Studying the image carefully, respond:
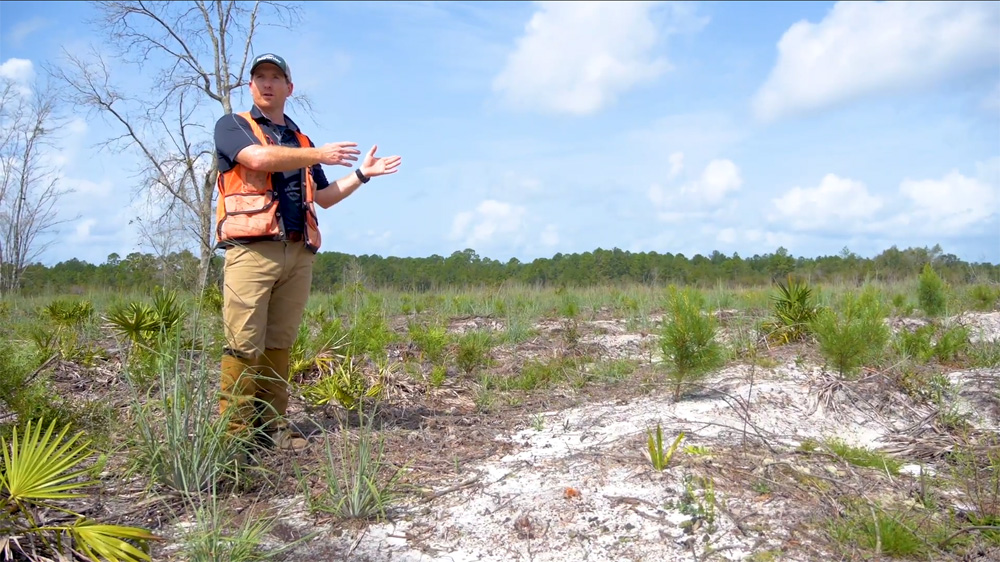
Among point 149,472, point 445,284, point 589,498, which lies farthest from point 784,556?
point 445,284

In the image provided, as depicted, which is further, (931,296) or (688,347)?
(931,296)

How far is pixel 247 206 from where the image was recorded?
11.1 feet

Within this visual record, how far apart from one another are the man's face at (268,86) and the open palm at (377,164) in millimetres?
529

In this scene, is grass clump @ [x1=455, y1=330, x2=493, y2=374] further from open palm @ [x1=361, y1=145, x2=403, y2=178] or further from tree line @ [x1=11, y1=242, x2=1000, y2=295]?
open palm @ [x1=361, y1=145, x2=403, y2=178]

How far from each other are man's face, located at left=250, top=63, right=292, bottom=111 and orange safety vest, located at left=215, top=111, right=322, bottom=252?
0.56ft

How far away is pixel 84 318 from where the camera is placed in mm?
6832

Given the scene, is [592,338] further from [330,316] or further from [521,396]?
[330,316]

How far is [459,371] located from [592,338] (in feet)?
6.49

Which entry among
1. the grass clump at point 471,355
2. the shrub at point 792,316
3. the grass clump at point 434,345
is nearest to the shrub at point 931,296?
the shrub at point 792,316

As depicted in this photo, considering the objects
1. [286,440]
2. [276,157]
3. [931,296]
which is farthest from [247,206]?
[931,296]

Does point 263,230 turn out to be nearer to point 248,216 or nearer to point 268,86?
point 248,216

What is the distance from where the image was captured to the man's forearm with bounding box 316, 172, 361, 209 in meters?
3.93

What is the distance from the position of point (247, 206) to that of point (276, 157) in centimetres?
31

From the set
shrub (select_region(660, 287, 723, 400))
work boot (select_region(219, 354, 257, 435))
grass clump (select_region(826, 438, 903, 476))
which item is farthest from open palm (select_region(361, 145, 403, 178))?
grass clump (select_region(826, 438, 903, 476))
